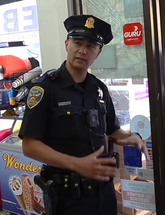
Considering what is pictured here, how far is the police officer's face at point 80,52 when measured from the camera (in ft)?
5.32

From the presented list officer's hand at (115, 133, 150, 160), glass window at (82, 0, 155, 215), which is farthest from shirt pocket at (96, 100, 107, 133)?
glass window at (82, 0, 155, 215)

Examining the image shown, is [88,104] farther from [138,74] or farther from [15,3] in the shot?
[15,3]

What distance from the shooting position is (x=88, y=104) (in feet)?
5.62

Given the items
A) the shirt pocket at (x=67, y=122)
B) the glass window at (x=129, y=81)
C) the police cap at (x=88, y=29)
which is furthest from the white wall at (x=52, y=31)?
the shirt pocket at (x=67, y=122)

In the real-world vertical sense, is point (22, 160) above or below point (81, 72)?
below

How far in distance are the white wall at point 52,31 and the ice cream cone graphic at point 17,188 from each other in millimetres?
910

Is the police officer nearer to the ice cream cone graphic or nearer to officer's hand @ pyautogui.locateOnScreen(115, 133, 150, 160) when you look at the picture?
officer's hand @ pyautogui.locateOnScreen(115, 133, 150, 160)

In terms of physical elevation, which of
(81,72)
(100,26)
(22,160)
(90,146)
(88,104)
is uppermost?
(100,26)

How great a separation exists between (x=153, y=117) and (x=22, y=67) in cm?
152

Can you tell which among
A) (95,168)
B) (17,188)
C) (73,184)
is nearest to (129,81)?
(73,184)

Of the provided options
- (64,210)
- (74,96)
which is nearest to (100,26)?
(74,96)

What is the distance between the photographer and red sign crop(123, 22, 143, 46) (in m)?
2.20

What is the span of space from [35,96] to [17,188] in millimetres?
1416

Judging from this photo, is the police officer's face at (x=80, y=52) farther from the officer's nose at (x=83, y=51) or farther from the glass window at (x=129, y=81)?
the glass window at (x=129, y=81)
